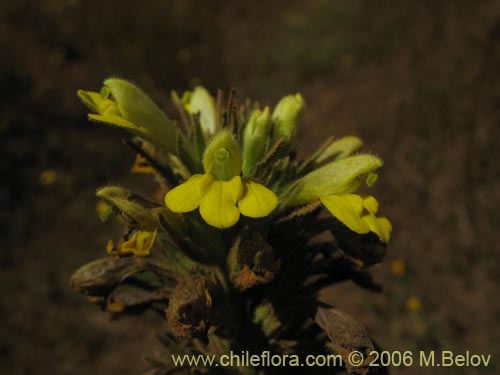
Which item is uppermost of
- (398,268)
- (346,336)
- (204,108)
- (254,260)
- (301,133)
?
(301,133)

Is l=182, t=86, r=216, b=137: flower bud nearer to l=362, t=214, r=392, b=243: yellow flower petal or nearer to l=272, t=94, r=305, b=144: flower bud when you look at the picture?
l=272, t=94, r=305, b=144: flower bud

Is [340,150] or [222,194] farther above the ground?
[340,150]

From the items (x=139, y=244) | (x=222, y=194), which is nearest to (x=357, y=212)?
(x=222, y=194)

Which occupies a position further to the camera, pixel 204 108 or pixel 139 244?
pixel 204 108

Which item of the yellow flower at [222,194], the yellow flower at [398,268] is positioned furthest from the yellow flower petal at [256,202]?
the yellow flower at [398,268]

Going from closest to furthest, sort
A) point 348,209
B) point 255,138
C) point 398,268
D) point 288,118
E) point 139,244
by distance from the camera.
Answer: point 348,209
point 139,244
point 255,138
point 288,118
point 398,268

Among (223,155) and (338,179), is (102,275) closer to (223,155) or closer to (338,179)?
(223,155)

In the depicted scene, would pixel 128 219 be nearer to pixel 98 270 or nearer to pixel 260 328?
pixel 98 270

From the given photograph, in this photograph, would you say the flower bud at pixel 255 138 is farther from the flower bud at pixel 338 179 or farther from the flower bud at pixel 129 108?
the flower bud at pixel 129 108

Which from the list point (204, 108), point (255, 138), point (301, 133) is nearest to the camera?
point (255, 138)
